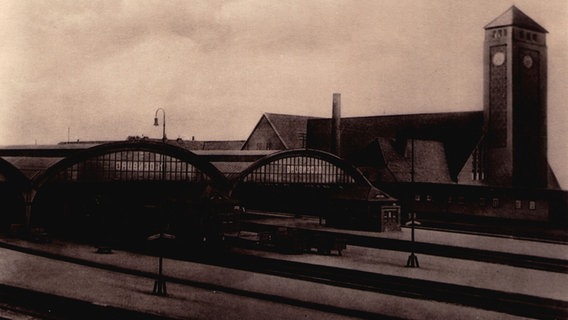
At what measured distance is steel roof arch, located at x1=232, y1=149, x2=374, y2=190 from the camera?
129 ft

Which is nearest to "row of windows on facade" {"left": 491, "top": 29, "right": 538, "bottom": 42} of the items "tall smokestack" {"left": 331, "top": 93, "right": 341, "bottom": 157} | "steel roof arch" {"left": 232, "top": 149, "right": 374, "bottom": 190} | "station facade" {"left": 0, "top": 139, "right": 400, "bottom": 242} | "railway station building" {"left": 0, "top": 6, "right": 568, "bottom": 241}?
"railway station building" {"left": 0, "top": 6, "right": 568, "bottom": 241}

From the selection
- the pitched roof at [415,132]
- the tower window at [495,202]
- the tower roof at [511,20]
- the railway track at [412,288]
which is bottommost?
the railway track at [412,288]

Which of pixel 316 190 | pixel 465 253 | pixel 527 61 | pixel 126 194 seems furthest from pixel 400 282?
pixel 527 61

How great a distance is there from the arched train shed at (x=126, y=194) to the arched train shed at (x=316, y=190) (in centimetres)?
394

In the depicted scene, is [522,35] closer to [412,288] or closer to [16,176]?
[412,288]

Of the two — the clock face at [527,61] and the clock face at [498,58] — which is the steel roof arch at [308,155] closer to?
the clock face at [498,58]

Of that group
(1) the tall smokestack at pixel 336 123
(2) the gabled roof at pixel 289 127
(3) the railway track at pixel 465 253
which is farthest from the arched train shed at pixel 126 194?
(2) the gabled roof at pixel 289 127

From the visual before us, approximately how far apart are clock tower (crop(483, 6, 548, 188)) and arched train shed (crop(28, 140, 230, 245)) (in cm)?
2100

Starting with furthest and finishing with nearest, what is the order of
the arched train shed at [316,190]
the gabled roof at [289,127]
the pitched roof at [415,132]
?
the gabled roof at [289,127] < the pitched roof at [415,132] < the arched train shed at [316,190]

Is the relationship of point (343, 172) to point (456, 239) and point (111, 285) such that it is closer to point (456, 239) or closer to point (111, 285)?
point (456, 239)

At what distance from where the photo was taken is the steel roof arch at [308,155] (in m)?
39.3

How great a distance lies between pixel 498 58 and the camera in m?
44.8

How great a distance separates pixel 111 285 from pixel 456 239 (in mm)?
19082

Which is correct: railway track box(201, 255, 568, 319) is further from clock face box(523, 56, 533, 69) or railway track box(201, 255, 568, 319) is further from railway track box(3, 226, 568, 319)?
clock face box(523, 56, 533, 69)
